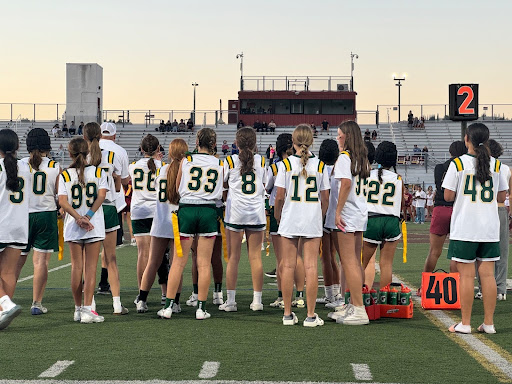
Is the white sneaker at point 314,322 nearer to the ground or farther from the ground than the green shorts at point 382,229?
nearer to the ground

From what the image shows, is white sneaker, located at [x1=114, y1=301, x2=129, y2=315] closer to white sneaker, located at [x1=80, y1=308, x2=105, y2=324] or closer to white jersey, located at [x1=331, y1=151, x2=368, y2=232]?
white sneaker, located at [x1=80, y1=308, x2=105, y2=324]

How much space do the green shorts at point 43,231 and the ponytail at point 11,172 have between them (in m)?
0.65

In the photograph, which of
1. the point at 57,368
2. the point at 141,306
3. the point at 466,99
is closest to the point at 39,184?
the point at 141,306

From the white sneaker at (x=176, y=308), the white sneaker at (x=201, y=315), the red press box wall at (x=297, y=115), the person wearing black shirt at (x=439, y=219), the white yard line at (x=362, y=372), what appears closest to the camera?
the white yard line at (x=362, y=372)

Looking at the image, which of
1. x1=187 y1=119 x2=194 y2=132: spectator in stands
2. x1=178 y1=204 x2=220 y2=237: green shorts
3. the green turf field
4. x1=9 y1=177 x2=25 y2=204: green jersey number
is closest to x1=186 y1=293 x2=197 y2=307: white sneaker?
the green turf field

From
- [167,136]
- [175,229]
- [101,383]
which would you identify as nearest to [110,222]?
[175,229]

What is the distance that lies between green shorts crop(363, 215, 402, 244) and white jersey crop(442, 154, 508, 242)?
1.14 metres

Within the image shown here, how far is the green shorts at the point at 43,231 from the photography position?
27.8 feet

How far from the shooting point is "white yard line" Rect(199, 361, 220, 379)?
575 centimetres

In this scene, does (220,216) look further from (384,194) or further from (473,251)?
(473,251)

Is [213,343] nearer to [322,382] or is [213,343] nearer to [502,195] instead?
[322,382]

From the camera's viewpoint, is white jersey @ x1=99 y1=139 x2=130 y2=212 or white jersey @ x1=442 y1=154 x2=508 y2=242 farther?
white jersey @ x1=99 y1=139 x2=130 y2=212

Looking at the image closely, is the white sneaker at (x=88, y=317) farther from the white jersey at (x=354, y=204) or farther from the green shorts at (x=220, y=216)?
the white jersey at (x=354, y=204)

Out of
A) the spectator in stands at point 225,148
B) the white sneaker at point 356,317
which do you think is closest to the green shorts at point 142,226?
the white sneaker at point 356,317
